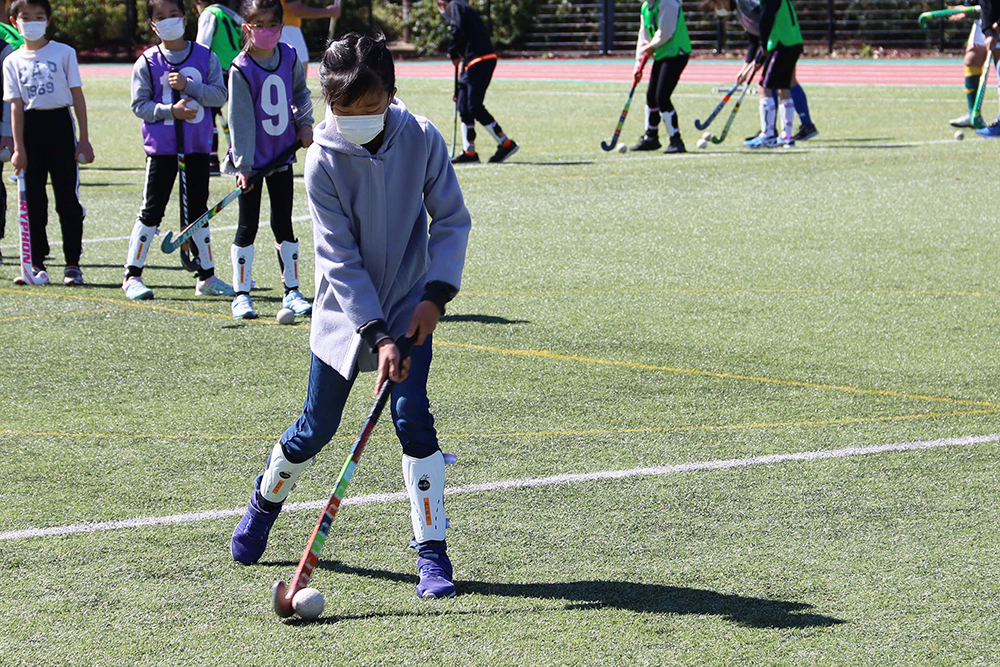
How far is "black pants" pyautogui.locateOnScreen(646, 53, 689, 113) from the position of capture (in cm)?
1625

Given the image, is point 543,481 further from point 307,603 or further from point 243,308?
point 243,308

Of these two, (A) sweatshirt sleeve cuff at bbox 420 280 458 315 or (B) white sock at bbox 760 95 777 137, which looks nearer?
(A) sweatshirt sleeve cuff at bbox 420 280 458 315

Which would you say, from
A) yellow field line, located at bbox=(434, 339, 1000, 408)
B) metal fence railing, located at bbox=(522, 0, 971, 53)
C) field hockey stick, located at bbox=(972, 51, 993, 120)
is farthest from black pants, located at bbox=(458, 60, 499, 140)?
metal fence railing, located at bbox=(522, 0, 971, 53)

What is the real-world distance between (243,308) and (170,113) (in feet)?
4.21

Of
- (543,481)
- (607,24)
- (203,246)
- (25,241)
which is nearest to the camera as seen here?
(543,481)

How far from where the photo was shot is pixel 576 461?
5664 mm

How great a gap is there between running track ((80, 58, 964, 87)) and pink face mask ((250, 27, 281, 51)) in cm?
2205

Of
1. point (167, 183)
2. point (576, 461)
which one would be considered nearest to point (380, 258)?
point (576, 461)

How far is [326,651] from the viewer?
155 inches

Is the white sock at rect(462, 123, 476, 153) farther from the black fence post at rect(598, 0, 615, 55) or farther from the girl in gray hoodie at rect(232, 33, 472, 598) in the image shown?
the black fence post at rect(598, 0, 615, 55)

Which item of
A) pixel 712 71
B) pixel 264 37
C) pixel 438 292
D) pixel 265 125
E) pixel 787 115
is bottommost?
pixel 712 71

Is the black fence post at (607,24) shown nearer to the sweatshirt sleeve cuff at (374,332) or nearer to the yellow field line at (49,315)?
the yellow field line at (49,315)

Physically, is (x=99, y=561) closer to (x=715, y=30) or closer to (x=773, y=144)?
(x=773, y=144)

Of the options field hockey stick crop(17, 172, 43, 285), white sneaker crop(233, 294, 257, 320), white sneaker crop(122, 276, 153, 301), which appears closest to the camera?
white sneaker crop(233, 294, 257, 320)
